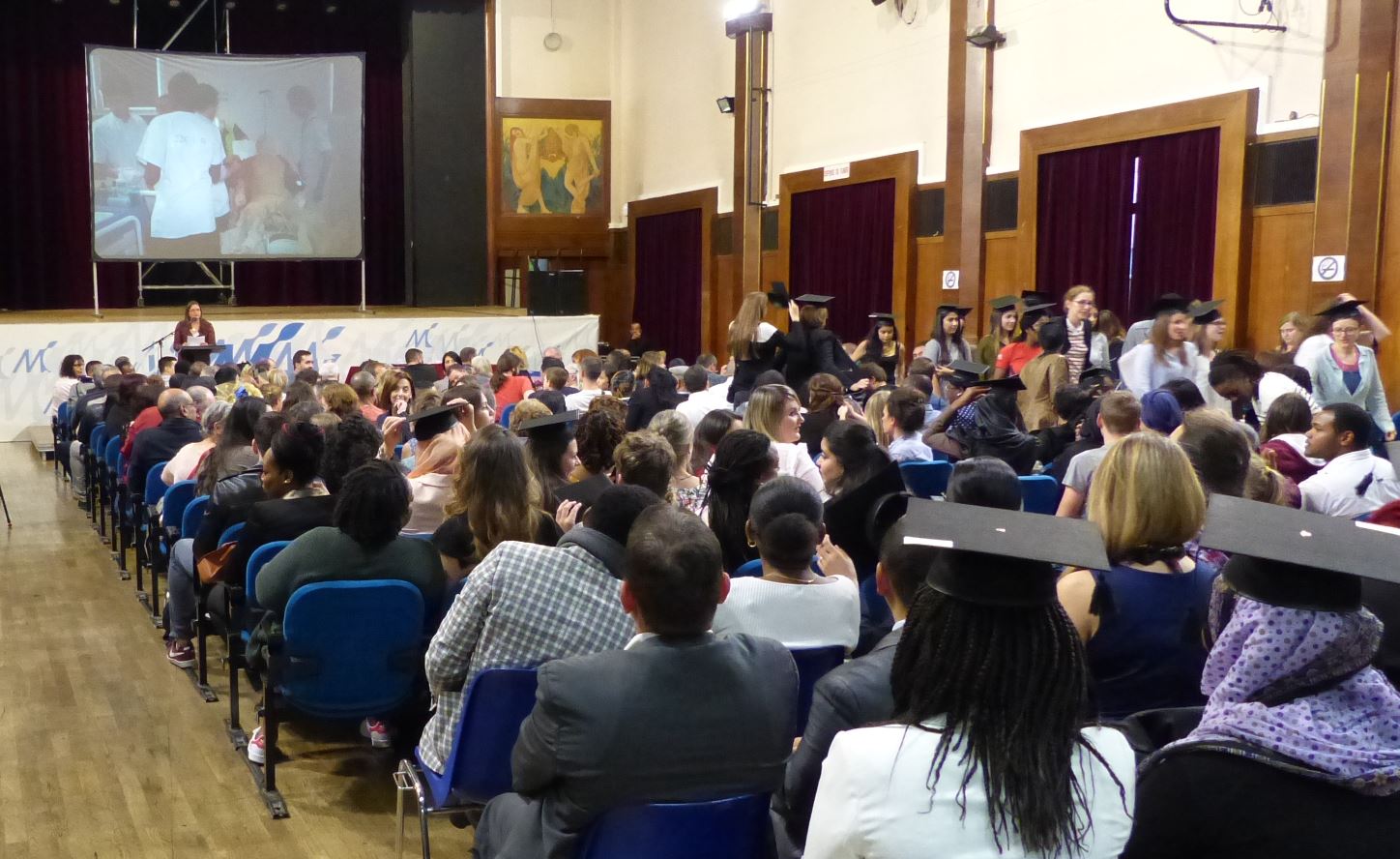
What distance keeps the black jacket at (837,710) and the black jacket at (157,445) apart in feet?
17.9

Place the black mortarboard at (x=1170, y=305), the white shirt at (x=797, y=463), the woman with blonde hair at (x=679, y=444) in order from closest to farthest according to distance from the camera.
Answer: the woman with blonde hair at (x=679, y=444) < the white shirt at (x=797, y=463) < the black mortarboard at (x=1170, y=305)

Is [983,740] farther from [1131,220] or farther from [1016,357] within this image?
[1131,220]

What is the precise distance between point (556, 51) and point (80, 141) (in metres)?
7.00

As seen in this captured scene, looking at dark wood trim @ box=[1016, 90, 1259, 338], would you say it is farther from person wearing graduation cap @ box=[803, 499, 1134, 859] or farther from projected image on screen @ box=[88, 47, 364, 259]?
projected image on screen @ box=[88, 47, 364, 259]

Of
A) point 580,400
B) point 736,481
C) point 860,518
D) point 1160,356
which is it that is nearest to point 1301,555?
point 860,518

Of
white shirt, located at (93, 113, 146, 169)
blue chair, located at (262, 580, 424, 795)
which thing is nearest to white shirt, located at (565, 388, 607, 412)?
blue chair, located at (262, 580, 424, 795)

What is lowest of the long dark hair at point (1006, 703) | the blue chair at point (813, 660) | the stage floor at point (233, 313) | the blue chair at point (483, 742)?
the blue chair at point (483, 742)

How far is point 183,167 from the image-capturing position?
55.9 feet

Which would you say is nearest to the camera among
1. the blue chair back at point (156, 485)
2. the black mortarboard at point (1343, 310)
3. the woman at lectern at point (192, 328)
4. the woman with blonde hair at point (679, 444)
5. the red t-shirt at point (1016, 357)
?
the woman with blonde hair at point (679, 444)

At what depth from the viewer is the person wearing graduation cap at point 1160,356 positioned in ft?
25.6

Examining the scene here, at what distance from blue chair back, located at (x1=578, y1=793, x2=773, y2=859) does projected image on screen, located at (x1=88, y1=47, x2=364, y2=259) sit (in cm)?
1649

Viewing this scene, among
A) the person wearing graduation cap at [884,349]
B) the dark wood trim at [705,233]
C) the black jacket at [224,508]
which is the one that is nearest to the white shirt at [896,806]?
the black jacket at [224,508]

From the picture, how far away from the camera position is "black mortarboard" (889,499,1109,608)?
1759mm

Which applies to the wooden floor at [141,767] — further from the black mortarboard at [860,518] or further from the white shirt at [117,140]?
the white shirt at [117,140]
